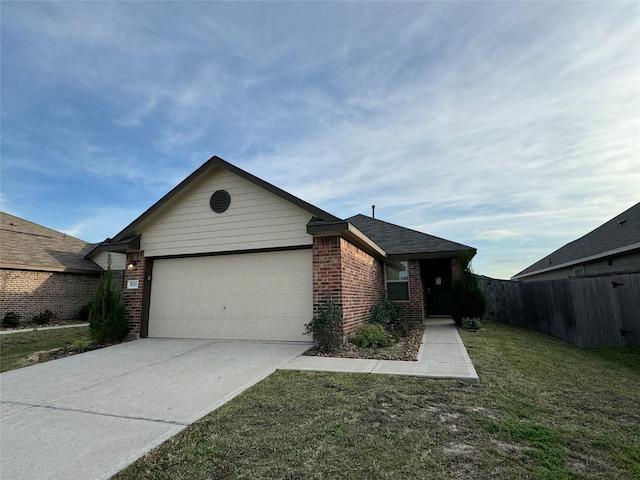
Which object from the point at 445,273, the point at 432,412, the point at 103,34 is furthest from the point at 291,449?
the point at 445,273

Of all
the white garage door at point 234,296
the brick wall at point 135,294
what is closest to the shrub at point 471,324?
the white garage door at point 234,296

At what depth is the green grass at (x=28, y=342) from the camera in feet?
24.1

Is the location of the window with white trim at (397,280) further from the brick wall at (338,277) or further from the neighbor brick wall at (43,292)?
the neighbor brick wall at (43,292)

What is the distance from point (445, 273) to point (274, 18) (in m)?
13.2

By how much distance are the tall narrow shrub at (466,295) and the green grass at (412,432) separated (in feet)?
19.6

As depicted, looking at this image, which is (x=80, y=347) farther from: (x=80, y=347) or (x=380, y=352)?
(x=380, y=352)

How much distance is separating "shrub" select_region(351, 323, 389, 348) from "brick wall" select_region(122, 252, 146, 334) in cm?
608

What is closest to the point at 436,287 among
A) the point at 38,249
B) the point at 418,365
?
the point at 418,365

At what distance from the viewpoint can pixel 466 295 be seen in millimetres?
11250

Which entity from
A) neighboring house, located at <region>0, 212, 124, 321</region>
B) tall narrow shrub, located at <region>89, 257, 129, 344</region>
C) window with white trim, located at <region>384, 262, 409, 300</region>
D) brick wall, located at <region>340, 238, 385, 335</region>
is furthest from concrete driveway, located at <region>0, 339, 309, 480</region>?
neighboring house, located at <region>0, 212, 124, 321</region>

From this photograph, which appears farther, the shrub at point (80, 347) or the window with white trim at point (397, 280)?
the window with white trim at point (397, 280)

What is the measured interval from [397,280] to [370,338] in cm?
558

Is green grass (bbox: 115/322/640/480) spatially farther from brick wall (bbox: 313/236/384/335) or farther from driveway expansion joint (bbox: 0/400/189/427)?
brick wall (bbox: 313/236/384/335)

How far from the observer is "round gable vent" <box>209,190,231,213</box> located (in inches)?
347
